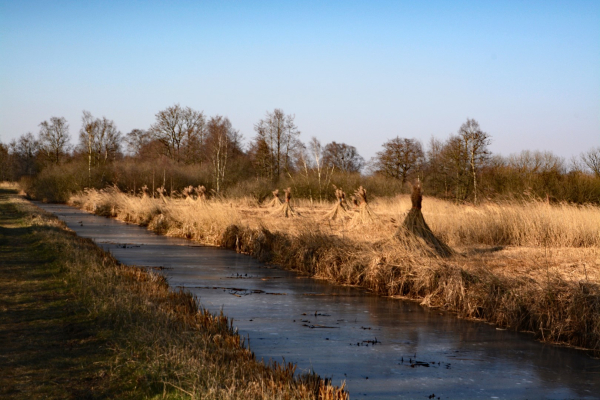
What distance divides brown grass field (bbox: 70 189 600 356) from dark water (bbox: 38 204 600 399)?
17.7 inches

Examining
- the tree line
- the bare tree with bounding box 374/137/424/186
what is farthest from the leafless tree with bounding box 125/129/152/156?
the bare tree with bounding box 374/137/424/186

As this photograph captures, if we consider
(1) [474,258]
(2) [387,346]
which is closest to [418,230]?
(1) [474,258]

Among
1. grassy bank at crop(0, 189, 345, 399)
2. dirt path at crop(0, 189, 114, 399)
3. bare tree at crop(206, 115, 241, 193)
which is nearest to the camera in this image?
grassy bank at crop(0, 189, 345, 399)

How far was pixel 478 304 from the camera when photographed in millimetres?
10164

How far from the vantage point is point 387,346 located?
27.2 feet

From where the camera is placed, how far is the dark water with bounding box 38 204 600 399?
6.63m

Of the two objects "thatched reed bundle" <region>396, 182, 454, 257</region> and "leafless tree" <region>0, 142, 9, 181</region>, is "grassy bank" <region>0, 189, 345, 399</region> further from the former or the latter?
"leafless tree" <region>0, 142, 9, 181</region>

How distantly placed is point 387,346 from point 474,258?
549 centimetres

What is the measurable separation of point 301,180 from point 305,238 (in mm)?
21077

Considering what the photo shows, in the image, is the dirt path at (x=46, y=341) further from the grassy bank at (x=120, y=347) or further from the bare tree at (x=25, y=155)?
the bare tree at (x=25, y=155)

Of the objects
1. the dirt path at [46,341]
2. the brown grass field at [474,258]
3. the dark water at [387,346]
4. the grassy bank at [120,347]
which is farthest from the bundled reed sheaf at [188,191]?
the grassy bank at [120,347]

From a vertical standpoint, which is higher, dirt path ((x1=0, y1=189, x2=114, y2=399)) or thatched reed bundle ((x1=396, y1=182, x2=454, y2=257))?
thatched reed bundle ((x1=396, y1=182, x2=454, y2=257))

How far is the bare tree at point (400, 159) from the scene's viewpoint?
49.7 m

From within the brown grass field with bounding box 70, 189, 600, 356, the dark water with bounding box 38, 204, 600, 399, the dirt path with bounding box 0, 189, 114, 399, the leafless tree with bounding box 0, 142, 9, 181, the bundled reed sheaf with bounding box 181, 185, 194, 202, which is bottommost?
the dark water with bounding box 38, 204, 600, 399
